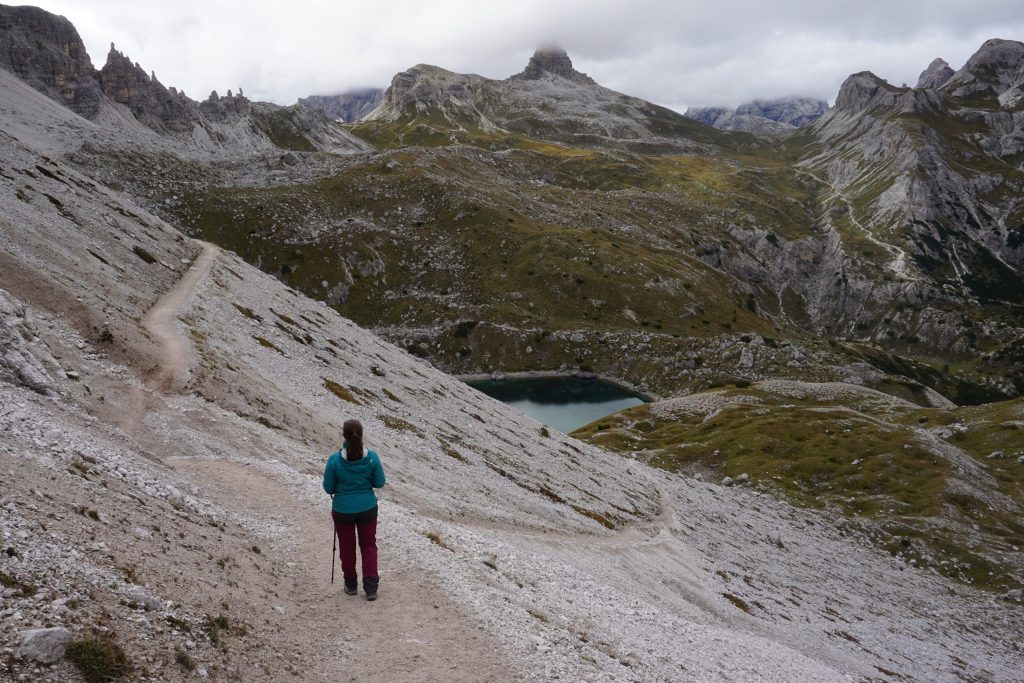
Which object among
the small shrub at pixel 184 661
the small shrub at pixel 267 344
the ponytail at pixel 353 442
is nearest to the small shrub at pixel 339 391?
the small shrub at pixel 267 344

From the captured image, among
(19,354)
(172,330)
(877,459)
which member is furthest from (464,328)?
(19,354)

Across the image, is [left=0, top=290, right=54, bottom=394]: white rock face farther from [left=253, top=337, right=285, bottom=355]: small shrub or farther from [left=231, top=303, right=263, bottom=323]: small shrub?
[left=231, top=303, right=263, bottom=323]: small shrub

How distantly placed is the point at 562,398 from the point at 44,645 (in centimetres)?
15200

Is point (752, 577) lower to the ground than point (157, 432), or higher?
lower

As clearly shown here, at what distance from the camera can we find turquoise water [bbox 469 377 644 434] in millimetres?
148875

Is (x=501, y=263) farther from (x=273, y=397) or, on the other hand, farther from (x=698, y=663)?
(x=698, y=663)

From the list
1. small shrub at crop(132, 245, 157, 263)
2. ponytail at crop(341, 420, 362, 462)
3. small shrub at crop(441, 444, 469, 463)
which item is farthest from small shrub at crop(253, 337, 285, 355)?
ponytail at crop(341, 420, 362, 462)

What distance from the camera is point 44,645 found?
11.0 metres

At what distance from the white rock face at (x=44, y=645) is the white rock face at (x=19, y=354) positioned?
16214 millimetres

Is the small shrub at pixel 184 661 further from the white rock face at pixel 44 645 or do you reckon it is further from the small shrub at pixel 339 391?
the small shrub at pixel 339 391

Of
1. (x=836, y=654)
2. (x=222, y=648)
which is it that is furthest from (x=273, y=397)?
(x=836, y=654)

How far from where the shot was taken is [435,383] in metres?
73.1

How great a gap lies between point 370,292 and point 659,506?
135 metres

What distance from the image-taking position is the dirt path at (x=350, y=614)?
15.3m
